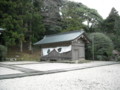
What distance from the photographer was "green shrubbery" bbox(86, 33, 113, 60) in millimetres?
19734

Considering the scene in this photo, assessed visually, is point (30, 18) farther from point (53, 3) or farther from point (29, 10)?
point (53, 3)

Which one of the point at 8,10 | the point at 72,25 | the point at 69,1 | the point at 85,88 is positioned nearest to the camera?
the point at 85,88

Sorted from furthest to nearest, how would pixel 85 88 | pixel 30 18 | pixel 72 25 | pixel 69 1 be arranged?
pixel 69 1, pixel 72 25, pixel 30 18, pixel 85 88

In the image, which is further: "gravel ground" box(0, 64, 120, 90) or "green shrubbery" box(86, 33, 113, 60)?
"green shrubbery" box(86, 33, 113, 60)

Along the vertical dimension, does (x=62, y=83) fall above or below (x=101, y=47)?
below

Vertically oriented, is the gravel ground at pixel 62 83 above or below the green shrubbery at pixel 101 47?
below

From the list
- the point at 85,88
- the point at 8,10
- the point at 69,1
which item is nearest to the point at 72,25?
the point at 69,1

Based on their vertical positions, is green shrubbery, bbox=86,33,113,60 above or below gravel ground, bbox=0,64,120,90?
above

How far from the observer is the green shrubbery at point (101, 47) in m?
19.7

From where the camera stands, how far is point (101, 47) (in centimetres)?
2016

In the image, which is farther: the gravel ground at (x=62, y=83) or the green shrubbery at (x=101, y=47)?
the green shrubbery at (x=101, y=47)

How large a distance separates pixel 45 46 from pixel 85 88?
54.3 feet

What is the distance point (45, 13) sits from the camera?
27.1 meters

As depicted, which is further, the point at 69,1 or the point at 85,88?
the point at 69,1
